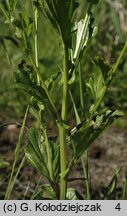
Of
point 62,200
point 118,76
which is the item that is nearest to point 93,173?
point 118,76

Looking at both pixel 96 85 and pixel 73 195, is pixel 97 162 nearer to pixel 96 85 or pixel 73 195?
pixel 73 195

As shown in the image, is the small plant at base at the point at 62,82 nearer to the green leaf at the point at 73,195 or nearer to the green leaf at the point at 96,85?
the green leaf at the point at 96,85

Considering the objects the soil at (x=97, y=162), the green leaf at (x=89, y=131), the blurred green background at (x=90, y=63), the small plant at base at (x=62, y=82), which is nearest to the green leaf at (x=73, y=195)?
the small plant at base at (x=62, y=82)

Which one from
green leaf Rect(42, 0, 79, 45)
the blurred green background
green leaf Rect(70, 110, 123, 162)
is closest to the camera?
green leaf Rect(42, 0, 79, 45)

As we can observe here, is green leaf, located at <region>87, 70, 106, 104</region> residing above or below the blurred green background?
below

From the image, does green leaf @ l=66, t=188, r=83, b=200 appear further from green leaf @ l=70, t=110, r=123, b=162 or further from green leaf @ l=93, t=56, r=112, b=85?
green leaf @ l=93, t=56, r=112, b=85

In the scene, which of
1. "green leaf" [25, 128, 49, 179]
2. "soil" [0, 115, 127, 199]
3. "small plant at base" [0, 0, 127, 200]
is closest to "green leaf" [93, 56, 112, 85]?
"small plant at base" [0, 0, 127, 200]

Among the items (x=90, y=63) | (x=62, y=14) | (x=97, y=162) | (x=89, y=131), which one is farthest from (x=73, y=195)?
(x=90, y=63)

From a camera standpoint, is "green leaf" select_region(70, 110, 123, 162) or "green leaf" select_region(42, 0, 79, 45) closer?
"green leaf" select_region(42, 0, 79, 45)
